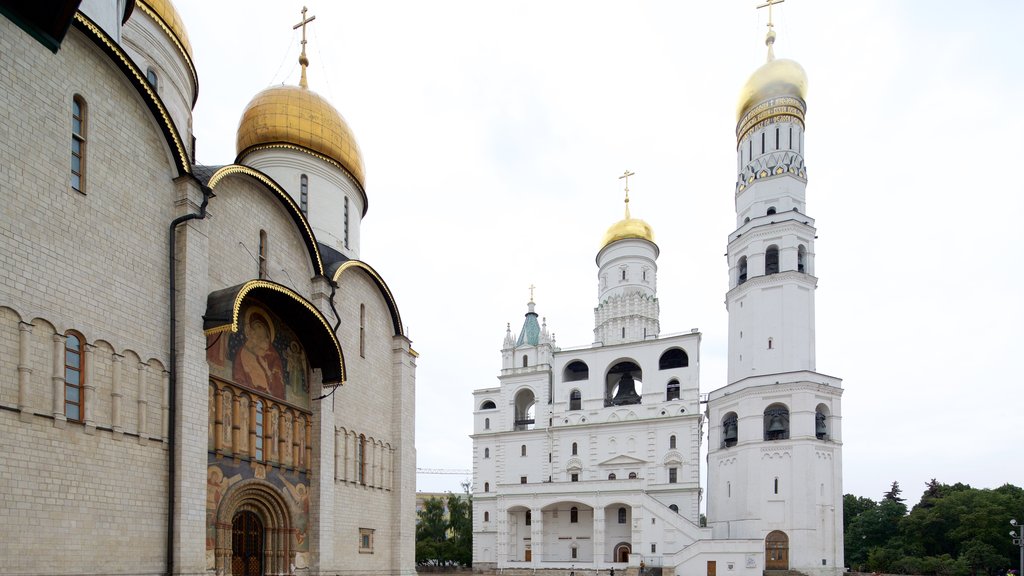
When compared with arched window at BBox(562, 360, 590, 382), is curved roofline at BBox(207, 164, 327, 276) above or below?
above

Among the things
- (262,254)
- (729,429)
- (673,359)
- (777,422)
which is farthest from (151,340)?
(673,359)

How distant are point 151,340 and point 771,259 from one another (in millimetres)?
30583

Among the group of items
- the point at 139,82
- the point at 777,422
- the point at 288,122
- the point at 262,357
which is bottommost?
the point at 777,422

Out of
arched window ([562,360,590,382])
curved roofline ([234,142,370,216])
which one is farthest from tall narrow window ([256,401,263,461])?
arched window ([562,360,590,382])

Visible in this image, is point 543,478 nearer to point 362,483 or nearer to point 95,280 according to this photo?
point 362,483

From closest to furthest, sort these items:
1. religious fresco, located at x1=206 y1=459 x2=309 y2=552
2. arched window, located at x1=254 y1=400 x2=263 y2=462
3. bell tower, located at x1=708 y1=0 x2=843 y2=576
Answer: religious fresco, located at x1=206 y1=459 x2=309 y2=552
arched window, located at x1=254 y1=400 x2=263 y2=462
bell tower, located at x1=708 y1=0 x2=843 y2=576

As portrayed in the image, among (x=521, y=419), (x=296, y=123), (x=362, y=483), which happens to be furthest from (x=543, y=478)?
(x=296, y=123)

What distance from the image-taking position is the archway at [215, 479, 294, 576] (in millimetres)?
12078

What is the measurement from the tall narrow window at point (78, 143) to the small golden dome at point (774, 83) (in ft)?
108

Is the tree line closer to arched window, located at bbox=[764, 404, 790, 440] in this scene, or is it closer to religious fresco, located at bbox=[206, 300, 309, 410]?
arched window, located at bbox=[764, 404, 790, 440]

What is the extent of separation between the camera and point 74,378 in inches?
369

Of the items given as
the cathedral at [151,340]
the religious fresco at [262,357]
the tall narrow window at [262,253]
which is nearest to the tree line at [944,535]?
the cathedral at [151,340]

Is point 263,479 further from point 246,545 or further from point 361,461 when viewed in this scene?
point 361,461

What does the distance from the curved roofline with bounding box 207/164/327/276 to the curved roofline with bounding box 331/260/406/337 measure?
58 centimetres
